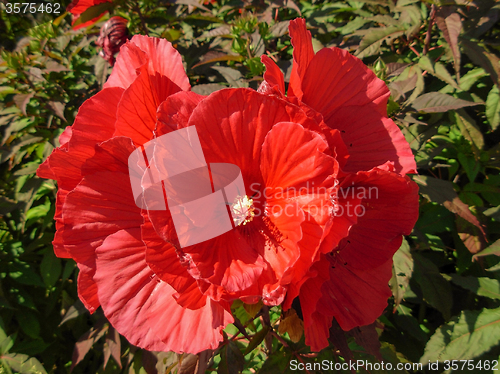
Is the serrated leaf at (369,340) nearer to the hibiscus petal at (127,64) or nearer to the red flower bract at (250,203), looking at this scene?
the red flower bract at (250,203)

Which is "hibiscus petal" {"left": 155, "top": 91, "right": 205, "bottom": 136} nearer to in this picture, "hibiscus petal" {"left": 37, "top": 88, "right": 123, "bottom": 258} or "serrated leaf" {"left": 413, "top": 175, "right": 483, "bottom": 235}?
"hibiscus petal" {"left": 37, "top": 88, "right": 123, "bottom": 258}

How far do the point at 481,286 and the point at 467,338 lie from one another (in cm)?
32

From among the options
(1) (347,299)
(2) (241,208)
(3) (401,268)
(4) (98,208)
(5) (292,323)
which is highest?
(4) (98,208)

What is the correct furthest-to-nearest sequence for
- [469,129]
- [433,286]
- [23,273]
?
[23,273] → [469,129] → [433,286]

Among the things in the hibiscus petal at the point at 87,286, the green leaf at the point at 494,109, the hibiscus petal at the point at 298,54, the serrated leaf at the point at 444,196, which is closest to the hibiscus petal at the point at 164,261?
the hibiscus petal at the point at 87,286

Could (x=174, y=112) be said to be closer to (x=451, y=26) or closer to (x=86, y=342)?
(x=451, y=26)

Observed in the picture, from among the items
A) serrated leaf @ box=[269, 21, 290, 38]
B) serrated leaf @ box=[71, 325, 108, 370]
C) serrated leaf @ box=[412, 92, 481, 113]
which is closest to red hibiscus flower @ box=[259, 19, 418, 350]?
serrated leaf @ box=[412, 92, 481, 113]

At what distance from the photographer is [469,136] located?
72.4 inches

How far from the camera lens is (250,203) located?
877mm

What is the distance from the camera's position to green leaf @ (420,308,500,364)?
148cm

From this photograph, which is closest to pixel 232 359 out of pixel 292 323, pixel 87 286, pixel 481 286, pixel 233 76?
pixel 292 323

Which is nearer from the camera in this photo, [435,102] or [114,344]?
[435,102]

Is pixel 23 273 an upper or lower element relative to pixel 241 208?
lower

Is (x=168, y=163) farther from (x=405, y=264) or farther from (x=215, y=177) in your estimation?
(x=405, y=264)
